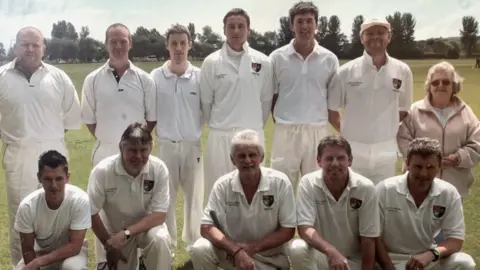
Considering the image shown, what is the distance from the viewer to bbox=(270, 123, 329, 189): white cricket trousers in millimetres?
4008

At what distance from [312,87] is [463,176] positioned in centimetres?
121

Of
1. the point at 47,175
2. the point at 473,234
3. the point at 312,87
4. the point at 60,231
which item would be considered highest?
the point at 312,87

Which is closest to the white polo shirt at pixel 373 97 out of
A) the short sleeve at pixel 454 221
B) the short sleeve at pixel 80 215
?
the short sleeve at pixel 454 221

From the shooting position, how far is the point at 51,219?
3.18 metres

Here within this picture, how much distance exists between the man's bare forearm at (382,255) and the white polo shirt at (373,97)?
0.90 meters

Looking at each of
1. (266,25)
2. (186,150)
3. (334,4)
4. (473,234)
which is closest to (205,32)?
(266,25)

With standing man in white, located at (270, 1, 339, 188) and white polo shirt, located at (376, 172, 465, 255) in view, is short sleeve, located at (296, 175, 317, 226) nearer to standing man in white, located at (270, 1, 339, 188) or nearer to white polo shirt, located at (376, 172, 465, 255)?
white polo shirt, located at (376, 172, 465, 255)

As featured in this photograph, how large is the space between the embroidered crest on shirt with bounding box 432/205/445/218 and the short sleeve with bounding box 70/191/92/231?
6.60 feet

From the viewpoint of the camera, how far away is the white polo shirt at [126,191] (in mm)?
3424

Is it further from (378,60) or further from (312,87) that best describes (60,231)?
(378,60)

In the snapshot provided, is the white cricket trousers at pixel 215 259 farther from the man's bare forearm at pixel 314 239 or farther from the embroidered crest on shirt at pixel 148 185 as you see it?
the embroidered crest on shirt at pixel 148 185

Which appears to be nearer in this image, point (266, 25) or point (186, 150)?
point (186, 150)

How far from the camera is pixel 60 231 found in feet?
10.5

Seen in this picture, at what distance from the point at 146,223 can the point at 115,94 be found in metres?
1.02
